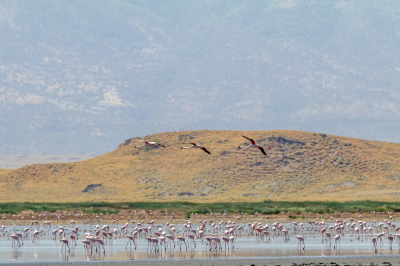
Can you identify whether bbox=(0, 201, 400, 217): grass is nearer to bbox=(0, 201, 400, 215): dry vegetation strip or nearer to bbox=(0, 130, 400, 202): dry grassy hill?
bbox=(0, 201, 400, 215): dry vegetation strip

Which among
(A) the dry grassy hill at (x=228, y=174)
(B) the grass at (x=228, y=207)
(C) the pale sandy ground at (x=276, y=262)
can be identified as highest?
(A) the dry grassy hill at (x=228, y=174)

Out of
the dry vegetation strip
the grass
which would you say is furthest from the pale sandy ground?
the grass

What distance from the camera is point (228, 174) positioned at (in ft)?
393

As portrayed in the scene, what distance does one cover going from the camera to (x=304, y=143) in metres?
131


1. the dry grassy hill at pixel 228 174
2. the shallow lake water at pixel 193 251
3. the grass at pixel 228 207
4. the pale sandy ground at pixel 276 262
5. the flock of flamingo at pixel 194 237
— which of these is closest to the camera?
the pale sandy ground at pixel 276 262

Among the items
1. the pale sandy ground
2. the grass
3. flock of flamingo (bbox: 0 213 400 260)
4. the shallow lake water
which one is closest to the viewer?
the pale sandy ground

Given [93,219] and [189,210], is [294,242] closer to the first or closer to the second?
[93,219]

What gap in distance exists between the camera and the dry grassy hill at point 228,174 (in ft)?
367

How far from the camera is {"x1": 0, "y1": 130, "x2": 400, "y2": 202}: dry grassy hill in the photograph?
112m

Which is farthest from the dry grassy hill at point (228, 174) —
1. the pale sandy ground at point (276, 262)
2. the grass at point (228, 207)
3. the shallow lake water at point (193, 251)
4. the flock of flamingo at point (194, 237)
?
the pale sandy ground at point (276, 262)

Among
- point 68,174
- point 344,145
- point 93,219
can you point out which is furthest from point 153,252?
point 344,145

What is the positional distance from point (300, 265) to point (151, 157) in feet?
350

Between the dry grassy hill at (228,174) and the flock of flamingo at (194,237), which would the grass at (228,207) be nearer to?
the dry grassy hill at (228,174)

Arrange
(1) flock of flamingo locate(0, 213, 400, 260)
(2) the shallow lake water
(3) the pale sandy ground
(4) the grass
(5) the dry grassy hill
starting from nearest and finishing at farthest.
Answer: (3) the pale sandy ground, (2) the shallow lake water, (1) flock of flamingo locate(0, 213, 400, 260), (4) the grass, (5) the dry grassy hill
